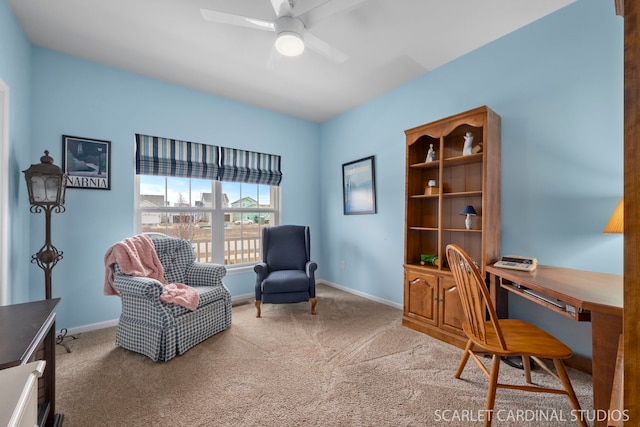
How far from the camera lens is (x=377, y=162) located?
137 inches

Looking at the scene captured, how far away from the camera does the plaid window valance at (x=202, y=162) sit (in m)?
2.93

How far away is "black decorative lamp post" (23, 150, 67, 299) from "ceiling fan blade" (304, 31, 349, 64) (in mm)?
2248

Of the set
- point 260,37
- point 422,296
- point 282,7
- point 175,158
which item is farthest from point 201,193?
point 422,296

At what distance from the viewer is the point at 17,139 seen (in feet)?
6.93

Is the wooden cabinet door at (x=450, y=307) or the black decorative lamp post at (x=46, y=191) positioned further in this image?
the wooden cabinet door at (x=450, y=307)

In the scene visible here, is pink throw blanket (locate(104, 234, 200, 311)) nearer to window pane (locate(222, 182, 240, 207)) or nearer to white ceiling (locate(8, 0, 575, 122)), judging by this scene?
window pane (locate(222, 182, 240, 207))

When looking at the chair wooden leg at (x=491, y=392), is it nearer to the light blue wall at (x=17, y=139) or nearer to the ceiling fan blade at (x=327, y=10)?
the ceiling fan blade at (x=327, y=10)

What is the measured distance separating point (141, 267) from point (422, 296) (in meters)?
2.58

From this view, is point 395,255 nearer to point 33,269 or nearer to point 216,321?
point 216,321

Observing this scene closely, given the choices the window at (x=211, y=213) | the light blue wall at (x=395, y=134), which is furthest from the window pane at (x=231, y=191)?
the light blue wall at (x=395, y=134)

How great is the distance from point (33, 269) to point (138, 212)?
946mm

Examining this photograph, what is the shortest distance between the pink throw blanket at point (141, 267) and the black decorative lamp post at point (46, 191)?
39 cm

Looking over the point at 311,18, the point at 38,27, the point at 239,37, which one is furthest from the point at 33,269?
the point at 311,18

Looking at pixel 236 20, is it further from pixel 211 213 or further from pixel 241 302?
pixel 241 302
